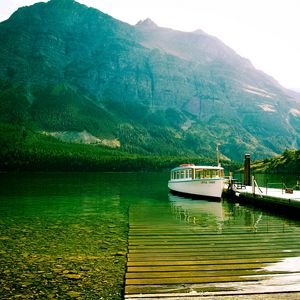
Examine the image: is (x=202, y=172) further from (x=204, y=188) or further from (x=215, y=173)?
(x=204, y=188)

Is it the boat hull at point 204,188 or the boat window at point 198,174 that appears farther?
the boat window at point 198,174

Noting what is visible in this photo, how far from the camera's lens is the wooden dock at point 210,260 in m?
12.7

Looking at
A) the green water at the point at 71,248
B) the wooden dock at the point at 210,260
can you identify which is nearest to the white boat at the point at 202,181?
the green water at the point at 71,248

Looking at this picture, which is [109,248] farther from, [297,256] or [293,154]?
[293,154]

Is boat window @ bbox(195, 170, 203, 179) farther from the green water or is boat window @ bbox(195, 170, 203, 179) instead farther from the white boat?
the green water

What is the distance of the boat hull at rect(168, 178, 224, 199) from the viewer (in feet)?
165

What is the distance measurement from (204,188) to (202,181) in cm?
102

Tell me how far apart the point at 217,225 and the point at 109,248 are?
1017 cm

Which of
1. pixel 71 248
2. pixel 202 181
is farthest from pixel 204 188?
pixel 71 248

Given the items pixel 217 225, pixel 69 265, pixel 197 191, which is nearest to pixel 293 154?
pixel 197 191

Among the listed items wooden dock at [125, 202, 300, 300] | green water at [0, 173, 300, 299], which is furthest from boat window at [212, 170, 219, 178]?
wooden dock at [125, 202, 300, 300]

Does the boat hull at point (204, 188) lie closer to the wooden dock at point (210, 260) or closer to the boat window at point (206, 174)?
the boat window at point (206, 174)

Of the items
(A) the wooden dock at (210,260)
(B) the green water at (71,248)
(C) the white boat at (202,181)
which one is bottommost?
(B) the green water at (71,248)

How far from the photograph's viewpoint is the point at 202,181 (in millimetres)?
52219
